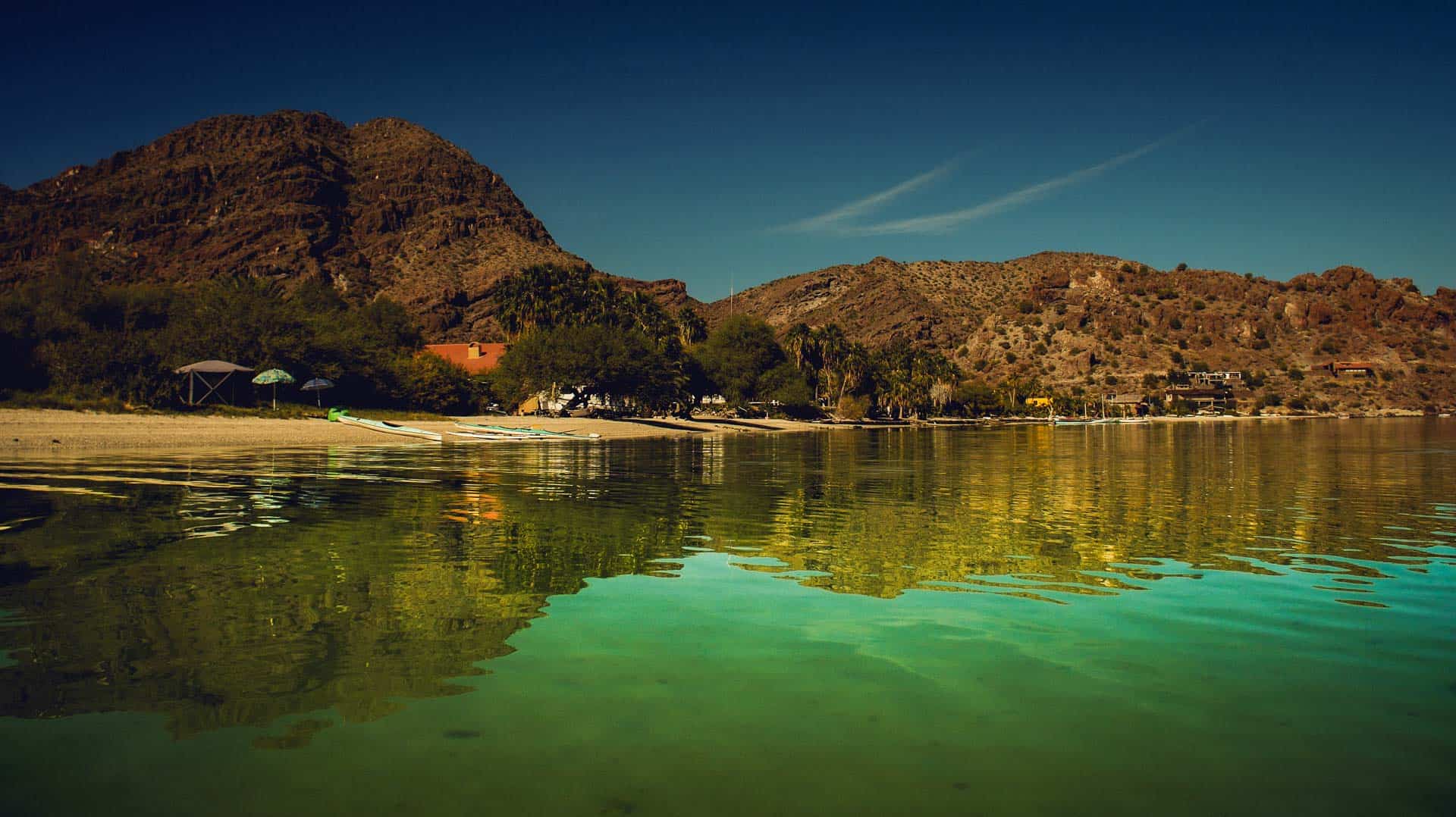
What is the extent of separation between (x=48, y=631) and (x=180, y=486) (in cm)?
1654

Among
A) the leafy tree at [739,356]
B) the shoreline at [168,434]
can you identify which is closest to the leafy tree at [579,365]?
the shoreline at [168,434]

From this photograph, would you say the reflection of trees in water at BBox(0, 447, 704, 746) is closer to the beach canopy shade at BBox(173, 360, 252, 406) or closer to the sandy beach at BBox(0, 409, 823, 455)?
the sandy beach at BBox(0, 409, 823, 455)

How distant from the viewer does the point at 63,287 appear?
63531 mm

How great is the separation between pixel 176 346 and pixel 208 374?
9.29ft

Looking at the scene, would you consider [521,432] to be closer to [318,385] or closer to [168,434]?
[318,385]

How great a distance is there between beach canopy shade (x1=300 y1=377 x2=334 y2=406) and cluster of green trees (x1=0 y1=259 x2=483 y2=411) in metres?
1.25

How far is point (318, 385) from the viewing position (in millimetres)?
67438

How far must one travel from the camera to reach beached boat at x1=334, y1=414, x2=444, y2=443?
54509 millimetres

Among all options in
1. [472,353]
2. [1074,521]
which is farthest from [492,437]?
[472,353]

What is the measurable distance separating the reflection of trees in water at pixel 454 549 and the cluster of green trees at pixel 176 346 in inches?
1298

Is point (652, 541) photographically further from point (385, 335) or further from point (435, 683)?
point (385, 335)

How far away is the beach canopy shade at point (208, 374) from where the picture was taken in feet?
194

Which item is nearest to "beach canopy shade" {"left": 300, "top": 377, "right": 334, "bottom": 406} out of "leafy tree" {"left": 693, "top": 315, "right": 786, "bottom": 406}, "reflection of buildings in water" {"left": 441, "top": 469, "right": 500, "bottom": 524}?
"reflection of buildings in water" {"left": 441, "top": 469, "right": 500, "bottom": 524}

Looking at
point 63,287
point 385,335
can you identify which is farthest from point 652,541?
point 385,335
